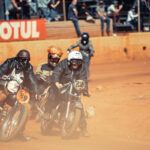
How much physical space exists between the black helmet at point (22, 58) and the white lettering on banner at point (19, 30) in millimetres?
10290

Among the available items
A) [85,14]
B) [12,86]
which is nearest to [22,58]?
[12,86]

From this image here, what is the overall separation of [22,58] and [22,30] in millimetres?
10712

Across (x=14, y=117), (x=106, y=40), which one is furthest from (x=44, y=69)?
(x=106, y=40)

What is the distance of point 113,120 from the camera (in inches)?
420

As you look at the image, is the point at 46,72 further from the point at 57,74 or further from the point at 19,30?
the point at 19,30

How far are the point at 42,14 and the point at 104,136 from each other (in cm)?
1214

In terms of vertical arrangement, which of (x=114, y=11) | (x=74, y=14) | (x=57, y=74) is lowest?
(x=57, y=74)

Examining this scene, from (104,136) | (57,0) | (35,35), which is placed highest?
(57,0)

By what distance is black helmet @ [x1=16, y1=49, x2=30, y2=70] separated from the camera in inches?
353

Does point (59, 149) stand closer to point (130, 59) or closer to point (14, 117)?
point (14, 117)

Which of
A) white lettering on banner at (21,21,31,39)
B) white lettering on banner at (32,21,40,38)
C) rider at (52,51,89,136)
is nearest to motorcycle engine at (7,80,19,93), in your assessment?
rider at (52,51,89,136)

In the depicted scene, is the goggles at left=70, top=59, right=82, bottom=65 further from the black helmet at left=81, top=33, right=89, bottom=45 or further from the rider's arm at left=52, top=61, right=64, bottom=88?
the black helmet at left=81, top=33, right=89, bottom=45

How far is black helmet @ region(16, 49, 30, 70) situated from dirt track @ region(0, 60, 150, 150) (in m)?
1.46

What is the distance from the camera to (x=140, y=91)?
13750 millimetres
